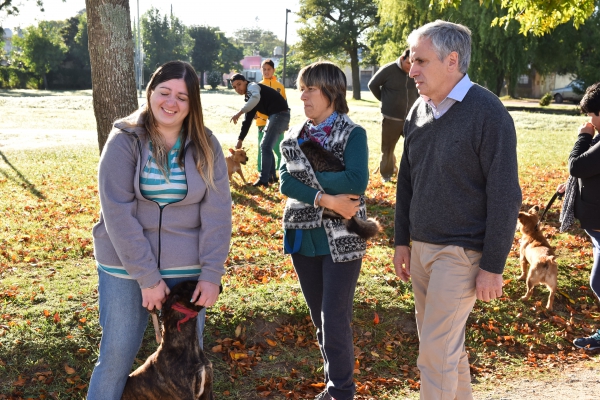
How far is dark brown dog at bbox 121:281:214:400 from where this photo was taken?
3.01m

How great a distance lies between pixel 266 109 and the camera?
35.3 feet

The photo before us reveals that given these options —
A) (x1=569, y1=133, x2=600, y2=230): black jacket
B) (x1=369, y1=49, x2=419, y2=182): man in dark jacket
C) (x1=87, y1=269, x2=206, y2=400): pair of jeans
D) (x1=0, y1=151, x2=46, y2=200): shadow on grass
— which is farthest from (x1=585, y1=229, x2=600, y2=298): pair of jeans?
(x1=0, y1=151, x2=46, y2=200): shadow on grass

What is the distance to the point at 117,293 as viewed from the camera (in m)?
2.96

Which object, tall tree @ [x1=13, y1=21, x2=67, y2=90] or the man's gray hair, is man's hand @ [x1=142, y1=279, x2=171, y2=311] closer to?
the man's gray hair

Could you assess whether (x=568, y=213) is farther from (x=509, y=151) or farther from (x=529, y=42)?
(x=529, y=42)

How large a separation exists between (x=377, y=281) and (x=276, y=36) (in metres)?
182

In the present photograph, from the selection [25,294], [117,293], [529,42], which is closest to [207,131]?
[117,293]

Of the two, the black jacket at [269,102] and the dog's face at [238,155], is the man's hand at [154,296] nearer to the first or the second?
the black jacket at [269,102]

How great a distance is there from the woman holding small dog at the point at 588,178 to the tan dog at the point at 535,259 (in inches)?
35.1

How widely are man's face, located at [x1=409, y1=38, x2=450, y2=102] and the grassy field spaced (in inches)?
101

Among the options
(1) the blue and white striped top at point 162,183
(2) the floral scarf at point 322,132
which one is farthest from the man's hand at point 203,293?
(2) the floral scarf at point 322,132

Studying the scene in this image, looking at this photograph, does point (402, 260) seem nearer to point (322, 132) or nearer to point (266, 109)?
point (322, 132)

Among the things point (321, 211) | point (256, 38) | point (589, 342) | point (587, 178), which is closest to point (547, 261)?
point (589, 342)

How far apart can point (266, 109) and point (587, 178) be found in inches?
262
